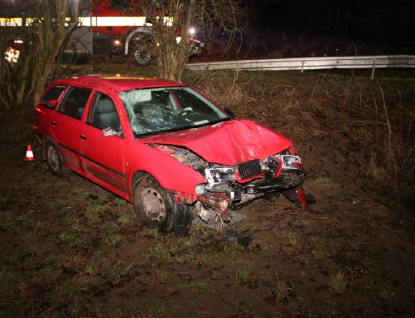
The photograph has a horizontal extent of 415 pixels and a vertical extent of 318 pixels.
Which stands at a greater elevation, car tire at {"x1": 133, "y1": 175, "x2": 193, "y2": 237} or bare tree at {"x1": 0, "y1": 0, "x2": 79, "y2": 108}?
bare tree at {"x1": 0, "y1": 0, "x2": 79, "y2": 108}

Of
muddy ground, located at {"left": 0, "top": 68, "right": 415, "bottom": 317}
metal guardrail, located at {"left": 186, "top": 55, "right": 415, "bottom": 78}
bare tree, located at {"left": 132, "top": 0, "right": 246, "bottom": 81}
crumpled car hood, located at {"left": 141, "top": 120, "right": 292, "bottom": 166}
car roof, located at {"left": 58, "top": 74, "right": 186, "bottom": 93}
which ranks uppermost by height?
bare tree, located at {"left": 132, "top": 0, "right": 246, "bottom": 81}

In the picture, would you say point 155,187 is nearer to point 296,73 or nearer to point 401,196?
point 401,196

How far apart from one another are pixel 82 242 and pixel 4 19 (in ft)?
28.3

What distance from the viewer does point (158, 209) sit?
4465 mm

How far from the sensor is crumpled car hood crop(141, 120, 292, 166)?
14.0 ft

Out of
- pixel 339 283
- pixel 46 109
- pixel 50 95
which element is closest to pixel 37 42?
pixel 50 95

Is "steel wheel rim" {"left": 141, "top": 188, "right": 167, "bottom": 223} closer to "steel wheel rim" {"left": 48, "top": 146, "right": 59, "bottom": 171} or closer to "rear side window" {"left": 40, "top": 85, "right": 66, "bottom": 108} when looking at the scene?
"steel wheel rim" {"left": 48, "top": 146, "right": 59, "bottom": 171}

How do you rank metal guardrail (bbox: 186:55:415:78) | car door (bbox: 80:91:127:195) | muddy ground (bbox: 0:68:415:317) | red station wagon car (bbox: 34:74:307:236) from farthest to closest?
1. metal guardrail (bbox: 186:55:415:78)
2. car door (bbox: 80:91:127:195)
3. red station wagon car (bbox: 34:74:307:236)
4. muddy ground (bbox: 0:68:415:317)

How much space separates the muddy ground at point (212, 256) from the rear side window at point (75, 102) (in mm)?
1203

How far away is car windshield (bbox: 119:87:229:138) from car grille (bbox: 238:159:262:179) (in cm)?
108

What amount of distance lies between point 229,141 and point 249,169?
0.43 m

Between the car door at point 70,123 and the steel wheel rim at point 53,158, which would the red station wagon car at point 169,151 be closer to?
the car door at point 70,123

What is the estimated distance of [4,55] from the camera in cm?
1033

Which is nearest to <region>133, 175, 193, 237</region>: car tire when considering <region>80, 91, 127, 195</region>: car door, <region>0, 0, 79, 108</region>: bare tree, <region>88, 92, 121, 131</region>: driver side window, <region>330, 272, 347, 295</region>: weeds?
<region>80, 91, 127, 195</region>: car door
